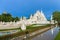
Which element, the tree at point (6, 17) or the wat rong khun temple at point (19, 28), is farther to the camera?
the tree at point (6, 17)

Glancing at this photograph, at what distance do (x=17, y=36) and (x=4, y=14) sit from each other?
8.77ft

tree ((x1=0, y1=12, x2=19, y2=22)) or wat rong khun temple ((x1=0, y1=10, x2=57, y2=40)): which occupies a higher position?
tree ((x1=0, y1=12, x2=19, y2=22))

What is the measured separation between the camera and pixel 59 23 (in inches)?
358

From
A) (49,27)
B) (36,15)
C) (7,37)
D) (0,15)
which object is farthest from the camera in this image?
(36,15)

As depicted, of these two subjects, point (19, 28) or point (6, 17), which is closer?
point (19, 28)

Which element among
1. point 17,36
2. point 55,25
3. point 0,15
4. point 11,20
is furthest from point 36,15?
point 17,36

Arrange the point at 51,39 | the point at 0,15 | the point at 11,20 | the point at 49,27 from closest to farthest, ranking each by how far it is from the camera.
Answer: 1. the point at 51,39
2. the point at 0,15
3. the point at 11,20
4. the point at 49,27

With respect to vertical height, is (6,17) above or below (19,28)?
above

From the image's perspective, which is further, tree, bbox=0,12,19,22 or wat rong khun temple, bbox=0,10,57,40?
tree, bbox=0,12,19,22

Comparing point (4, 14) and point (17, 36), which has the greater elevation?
point (4, 14)

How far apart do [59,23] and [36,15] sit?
82.7 inches

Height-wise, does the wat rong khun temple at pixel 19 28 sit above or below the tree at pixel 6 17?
below

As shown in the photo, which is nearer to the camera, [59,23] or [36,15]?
[59,23]

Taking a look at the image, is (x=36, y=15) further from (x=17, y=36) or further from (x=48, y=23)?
(x=17, y=36)
